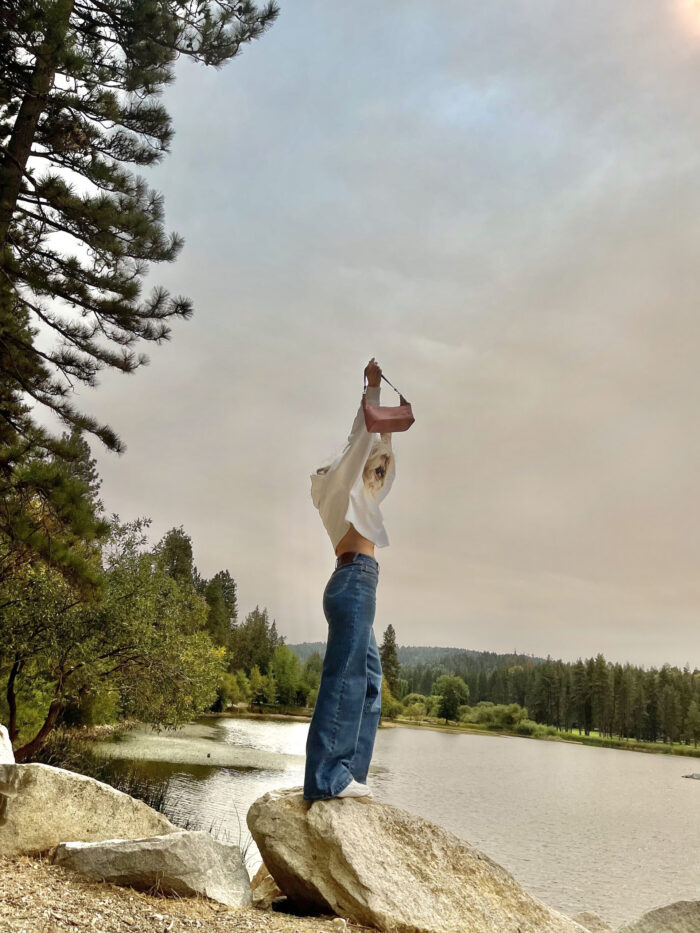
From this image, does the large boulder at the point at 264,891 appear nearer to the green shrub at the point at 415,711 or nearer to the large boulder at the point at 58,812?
the large boulder at the point at 58,812

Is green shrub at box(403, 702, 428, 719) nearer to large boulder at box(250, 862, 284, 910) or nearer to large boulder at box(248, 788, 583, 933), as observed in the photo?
large boulder at box(250, 862, 284, 910)

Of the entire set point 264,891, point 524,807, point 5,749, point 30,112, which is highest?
point 30,112

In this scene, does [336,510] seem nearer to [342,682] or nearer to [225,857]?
[342,682]

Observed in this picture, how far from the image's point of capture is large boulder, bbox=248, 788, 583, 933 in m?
3.78

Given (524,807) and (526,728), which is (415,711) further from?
(524,807)

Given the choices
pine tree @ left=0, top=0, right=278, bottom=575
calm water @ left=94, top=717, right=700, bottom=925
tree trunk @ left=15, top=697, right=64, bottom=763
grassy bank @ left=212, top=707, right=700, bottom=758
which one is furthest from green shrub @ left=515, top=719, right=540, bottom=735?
pine tree @ left=0, top=0, right=278, bottom=575

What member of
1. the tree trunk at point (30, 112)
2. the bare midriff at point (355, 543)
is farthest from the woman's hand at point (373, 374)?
the tree trunk at point (30, 112)

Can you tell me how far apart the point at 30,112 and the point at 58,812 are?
7.32 m

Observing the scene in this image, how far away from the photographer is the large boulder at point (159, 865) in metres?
3.56

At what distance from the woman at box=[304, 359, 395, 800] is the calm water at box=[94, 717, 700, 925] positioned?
21.6 ft

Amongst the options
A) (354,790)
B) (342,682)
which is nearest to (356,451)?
(342,682)

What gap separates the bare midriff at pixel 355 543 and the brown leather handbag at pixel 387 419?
615 mm

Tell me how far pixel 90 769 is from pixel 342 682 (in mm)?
12264

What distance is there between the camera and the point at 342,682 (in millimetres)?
4094
